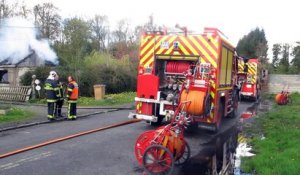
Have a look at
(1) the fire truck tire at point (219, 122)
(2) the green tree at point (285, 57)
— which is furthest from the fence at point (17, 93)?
(2) the green tree at point (285, 57)

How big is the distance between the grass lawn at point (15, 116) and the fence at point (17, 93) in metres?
5.68

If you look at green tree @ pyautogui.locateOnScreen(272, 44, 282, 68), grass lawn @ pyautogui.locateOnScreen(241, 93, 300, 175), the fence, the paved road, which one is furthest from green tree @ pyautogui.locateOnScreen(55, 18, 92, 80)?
green tree @ pyautogui.locateOnScreen(272, 44, 282, 68)

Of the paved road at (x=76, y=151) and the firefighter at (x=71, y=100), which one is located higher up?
the firefighter at (x=71, y=100)

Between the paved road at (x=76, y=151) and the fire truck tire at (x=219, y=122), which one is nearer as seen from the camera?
the paved road at (x=76, y=151)

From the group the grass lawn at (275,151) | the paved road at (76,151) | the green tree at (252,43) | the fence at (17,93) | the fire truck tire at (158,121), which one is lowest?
the paved road at (76,151)

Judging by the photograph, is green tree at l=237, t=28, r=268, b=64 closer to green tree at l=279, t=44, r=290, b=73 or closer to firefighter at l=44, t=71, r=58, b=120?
green tree at l=279, t=44, r=290, b=73

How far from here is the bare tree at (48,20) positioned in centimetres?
3500

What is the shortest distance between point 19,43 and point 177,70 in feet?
55.8

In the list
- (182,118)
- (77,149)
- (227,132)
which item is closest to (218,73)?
(227,132)

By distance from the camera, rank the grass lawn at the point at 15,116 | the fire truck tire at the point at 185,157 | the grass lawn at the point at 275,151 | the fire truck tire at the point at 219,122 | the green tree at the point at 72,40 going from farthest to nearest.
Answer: the green tree at the point at 72,40 < the grass lawn at the point at 15,116 < the fire truck tire at the point at 219,122 < the fire truck tire at the point at 185,157 < the grass lawn at the point at 275,151

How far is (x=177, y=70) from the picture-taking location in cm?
1038

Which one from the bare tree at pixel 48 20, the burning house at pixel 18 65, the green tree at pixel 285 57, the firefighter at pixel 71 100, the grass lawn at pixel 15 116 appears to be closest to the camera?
the grass lawn at pixel 15 116

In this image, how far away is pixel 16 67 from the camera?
23.3 metres

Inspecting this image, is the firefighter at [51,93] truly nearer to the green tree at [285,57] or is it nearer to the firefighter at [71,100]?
the firefighter at [71,100]
